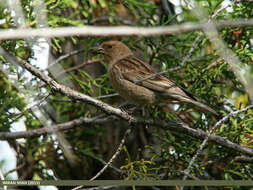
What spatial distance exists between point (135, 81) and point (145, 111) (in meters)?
0.95

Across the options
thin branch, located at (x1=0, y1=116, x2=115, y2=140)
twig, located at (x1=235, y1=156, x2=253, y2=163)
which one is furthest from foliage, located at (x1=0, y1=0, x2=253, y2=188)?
thin branch, located at (x1=0, y1=116, x2=115, y2=140)

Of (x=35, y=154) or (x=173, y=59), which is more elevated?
(x=173, y=59)

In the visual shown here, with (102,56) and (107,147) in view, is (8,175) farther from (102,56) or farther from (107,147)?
(102,56)

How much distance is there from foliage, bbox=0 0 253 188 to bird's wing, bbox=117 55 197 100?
9.0 inches

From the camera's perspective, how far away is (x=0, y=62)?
3855 mm

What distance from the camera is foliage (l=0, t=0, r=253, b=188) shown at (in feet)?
13.4

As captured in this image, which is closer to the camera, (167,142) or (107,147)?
(167,142)

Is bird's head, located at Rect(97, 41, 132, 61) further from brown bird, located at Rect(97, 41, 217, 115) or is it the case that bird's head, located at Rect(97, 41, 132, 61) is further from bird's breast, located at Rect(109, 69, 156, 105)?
bird's breast, located at Rect(109, 69, 156, 105)

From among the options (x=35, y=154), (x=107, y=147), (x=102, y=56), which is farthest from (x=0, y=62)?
(x=107, y=147)

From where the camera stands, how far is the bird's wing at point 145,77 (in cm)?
468

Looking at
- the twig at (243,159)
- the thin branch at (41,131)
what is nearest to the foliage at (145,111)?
the twig at (243,159)

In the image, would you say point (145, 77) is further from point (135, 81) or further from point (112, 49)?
point (112, 49)

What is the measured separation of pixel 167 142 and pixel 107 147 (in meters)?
1.78

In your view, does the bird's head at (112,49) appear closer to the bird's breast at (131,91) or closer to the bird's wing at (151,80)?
the bird's wing at (151,80)
